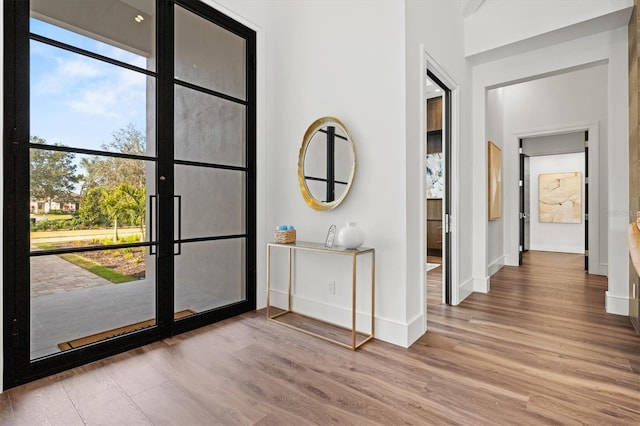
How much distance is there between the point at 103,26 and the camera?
2.25m

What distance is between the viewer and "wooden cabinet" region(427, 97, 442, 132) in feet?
20.7

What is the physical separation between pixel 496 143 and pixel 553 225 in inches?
154

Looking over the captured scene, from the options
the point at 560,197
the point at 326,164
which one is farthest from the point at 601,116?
the point at 326,164

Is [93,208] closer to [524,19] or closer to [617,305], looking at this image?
[524,19]

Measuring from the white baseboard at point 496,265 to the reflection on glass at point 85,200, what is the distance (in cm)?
450

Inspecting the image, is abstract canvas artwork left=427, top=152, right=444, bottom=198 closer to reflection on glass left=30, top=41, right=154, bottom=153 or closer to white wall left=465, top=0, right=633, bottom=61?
white wall left=465, top=0, right=633, bottom=61

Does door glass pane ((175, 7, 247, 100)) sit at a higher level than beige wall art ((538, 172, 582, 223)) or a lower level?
higher

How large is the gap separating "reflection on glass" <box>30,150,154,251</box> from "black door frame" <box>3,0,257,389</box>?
0.07 meters

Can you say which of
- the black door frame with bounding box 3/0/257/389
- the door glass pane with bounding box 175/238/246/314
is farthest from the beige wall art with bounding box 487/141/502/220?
the black door frame with bounding box 3/0/257/389

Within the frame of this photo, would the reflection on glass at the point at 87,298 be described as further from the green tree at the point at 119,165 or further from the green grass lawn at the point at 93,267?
the green tree at the point at 119,165

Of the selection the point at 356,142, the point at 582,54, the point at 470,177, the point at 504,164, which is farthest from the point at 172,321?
the point at 504,164

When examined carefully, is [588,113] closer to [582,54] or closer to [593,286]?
[582,54]

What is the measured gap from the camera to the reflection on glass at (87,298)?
6.62 feet

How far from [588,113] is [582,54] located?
2.28 m
